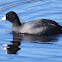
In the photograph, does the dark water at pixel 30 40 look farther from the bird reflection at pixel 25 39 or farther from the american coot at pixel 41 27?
the american coot at pixel 41 27

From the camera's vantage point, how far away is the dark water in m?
8.67

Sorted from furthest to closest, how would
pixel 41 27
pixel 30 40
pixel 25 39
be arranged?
pixel 41 27 → pixel 25 39 → pixel 30 40

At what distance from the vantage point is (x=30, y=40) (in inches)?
413

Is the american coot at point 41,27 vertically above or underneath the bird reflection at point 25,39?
above

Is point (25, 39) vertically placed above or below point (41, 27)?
below

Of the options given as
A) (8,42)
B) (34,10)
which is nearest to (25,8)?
(34,10)

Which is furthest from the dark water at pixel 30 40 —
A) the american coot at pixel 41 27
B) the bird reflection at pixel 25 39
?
the american coot at pixel 41 27

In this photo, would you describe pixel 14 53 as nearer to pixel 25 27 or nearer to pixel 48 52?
pixel 48 52

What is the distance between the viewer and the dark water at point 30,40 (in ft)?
28.4

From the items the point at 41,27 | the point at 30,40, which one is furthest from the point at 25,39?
the point at 41,27

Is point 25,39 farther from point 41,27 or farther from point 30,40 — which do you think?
point 41,27

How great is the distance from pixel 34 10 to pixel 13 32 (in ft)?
8.38

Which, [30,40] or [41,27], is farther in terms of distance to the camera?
[41,27]

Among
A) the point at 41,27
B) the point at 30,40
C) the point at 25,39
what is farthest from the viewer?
the point at 41,27
